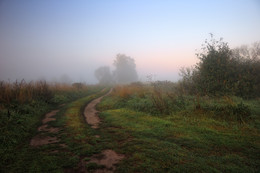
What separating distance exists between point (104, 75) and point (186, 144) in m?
63.1

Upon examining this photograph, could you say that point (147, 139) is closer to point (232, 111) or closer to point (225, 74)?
point (232, 111)

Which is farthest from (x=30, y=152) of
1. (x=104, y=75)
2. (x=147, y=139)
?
(x=104, y=75)

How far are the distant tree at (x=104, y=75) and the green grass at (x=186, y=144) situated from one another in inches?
2301

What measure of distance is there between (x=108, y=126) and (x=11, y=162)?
4.15 metres

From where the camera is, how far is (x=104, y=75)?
2589 inches

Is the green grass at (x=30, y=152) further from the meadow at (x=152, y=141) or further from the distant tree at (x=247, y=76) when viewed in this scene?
the distant tree at (x=247, y=76)

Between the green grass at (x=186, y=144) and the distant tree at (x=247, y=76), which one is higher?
the distant tree at (x=247, y=76)

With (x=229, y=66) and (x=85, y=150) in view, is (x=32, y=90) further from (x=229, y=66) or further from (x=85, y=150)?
(x=229, y=66)

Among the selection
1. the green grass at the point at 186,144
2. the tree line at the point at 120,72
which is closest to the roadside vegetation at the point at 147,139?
the green grass at the point at 186,144

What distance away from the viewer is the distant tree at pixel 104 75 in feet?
213

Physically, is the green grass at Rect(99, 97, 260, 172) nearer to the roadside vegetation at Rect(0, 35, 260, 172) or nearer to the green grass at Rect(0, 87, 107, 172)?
the roadside vegetation at Rect(0, 35, 260, 172)

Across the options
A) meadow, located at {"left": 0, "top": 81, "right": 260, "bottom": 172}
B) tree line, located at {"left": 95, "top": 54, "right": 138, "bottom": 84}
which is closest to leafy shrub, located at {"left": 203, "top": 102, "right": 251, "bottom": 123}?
meadow, located at {"left": 0, "top": 81, "right": 260, "bottom": 172}

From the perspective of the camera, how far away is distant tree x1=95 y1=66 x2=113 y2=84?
65.1 m

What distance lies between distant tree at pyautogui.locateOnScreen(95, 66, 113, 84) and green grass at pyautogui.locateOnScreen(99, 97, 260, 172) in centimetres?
5844
